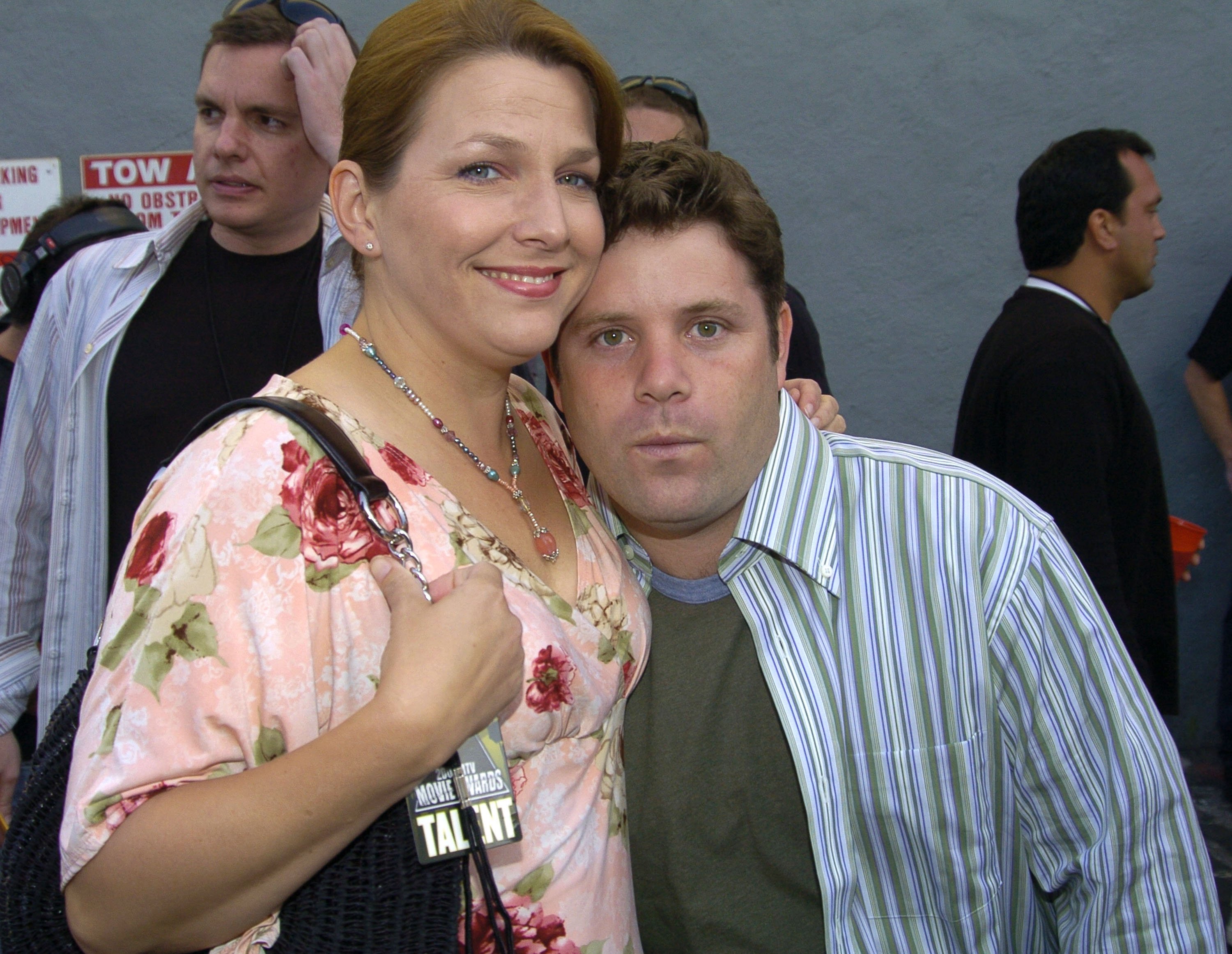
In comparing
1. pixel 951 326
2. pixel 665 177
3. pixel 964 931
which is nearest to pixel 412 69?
pixel 665 177

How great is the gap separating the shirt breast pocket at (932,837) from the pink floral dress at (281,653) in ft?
1.46

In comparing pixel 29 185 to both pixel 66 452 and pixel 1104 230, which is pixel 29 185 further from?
pixel 1104 230

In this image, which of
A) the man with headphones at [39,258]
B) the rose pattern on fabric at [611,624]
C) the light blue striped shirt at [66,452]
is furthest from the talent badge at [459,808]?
the man with headphones at [39,258]

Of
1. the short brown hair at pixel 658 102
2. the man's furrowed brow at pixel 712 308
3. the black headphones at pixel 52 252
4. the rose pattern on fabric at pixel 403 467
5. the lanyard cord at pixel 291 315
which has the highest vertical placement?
the short brown hair at pixel 658 102

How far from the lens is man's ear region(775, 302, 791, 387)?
197cm

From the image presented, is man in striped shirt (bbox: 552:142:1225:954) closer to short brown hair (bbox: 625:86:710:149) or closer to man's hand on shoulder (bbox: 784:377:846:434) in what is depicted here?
man's hand on shoulder (bbox: 784:377:846:434)

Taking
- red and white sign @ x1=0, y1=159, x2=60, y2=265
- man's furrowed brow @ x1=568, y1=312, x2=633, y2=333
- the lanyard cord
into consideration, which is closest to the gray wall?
red and white sign @ x1=0, y1=159, x2=60, y2=265

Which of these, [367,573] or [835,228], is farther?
[835,228]

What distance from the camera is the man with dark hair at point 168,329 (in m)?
2.44

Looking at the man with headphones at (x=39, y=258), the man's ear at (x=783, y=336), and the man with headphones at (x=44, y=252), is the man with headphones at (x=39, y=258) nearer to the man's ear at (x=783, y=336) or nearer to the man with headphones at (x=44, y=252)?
the man with headphones at (x=44, y=252)

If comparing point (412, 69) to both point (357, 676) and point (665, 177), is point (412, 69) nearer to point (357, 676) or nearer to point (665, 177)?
point (665, 177)

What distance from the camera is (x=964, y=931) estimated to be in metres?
1.71

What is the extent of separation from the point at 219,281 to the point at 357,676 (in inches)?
65.7

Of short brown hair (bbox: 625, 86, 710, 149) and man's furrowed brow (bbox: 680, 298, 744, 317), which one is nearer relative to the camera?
man's furrowed brow (bbox: 680, 298, 744, 317)
